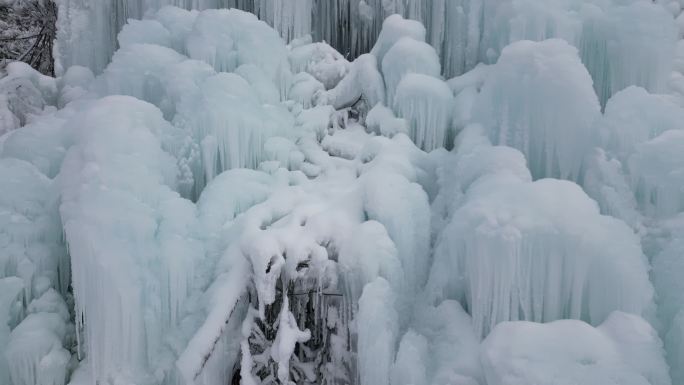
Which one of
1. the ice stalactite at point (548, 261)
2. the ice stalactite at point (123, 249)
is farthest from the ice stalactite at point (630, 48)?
the ice stalactite at point (123, 249)

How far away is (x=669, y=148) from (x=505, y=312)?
1.52 meters

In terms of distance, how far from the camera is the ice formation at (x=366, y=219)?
3.24 meters

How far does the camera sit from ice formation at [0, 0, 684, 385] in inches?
128

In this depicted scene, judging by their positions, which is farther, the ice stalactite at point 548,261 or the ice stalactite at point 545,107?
the ice stalactite at point 545,107

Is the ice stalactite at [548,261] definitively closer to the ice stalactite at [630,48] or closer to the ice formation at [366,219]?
the ice formation at [366,219]

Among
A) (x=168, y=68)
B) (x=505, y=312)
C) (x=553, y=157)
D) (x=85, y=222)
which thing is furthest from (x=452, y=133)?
(x=85, y=222)

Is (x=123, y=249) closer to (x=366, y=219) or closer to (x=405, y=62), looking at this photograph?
(x=366, y=219)

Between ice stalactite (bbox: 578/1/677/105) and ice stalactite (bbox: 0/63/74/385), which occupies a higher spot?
ice stalactite (bbox: 578/1/677/105)

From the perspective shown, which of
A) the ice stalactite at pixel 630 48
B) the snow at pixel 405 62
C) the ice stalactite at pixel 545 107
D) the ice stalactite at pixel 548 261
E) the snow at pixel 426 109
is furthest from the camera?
the snow at pixel 405 62

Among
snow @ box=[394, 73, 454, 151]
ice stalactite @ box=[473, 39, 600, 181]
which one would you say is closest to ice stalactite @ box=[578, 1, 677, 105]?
ice stalactite @ box=[473, 39, 600, 181]

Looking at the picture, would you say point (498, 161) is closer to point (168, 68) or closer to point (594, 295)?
point (594, 295)

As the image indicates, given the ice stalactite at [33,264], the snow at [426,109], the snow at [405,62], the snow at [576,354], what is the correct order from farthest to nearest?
the snow at [405,62] < the snow at [426,109] < the ice stalactite at [33,264] < the snow at [576,354]

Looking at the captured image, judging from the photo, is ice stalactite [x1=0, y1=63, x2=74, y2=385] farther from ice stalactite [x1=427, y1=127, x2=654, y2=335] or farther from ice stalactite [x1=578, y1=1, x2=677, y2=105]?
ice stalactite [x1=578, y1=1, x2=677, y2=105]

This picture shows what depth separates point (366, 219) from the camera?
163 inches
